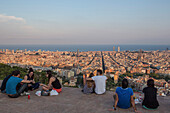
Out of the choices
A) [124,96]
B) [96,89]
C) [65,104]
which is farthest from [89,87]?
[124,96]

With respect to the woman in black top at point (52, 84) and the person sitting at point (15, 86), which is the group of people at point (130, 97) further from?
the person sitting at point (15, 86)

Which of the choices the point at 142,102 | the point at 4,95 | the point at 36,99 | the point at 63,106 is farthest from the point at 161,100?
the point at 4,95

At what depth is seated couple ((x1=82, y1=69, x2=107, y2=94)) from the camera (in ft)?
13.7

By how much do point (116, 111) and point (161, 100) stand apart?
149 centimetres

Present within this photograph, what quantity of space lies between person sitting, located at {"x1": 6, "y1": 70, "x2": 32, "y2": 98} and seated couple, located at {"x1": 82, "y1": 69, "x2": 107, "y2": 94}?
165 centimetres

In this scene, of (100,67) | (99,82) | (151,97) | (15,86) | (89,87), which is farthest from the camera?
(100,67)

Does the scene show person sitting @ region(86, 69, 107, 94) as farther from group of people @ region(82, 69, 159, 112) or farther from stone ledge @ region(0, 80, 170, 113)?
group of people @ region(82, 69, 159, 112)

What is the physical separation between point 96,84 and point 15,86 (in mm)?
2081

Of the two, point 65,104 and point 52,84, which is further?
point 52,84

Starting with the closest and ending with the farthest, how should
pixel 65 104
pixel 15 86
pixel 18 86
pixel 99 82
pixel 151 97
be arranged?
pixel 151 97
pixel 65 104
pixel 15 86
pixel 18 86
pixel 99 82

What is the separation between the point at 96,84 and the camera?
4238 millimetres

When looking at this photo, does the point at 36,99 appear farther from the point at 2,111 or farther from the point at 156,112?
the point at 156,112

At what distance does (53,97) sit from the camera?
404 centimetres

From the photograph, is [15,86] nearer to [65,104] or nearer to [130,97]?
[65,104]
